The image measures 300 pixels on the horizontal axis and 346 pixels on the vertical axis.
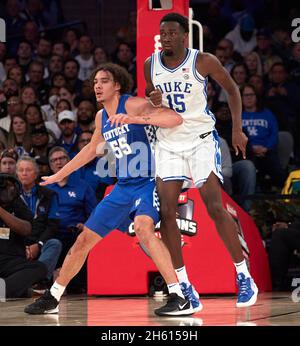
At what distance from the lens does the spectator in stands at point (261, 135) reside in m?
11.4

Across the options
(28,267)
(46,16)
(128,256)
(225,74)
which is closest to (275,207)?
(128,256)

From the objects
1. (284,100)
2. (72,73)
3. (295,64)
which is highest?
(295,64)

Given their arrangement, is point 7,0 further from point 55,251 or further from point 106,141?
point 106,141

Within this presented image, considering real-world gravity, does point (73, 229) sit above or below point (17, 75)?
below

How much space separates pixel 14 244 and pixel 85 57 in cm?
484

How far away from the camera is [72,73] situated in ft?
43.2

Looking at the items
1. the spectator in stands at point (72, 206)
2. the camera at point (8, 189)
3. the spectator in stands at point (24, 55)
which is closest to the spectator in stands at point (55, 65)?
the spectator in stands at point (24, 55)

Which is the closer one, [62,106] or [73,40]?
[62,106]

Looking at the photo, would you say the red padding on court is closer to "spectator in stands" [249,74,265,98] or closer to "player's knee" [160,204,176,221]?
"player's knee" [160,204,176,221]

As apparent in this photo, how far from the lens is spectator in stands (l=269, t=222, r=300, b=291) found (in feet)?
32.1

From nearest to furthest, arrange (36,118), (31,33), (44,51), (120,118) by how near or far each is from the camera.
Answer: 1. (120,118)
2. (36,118)
3. (44,51)
4. (31,33)

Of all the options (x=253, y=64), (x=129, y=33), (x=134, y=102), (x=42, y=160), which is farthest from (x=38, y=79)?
(x=134, y=102)

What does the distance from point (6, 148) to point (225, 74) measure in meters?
4.45

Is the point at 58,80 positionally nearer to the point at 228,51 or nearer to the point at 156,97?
the point at 228,51
